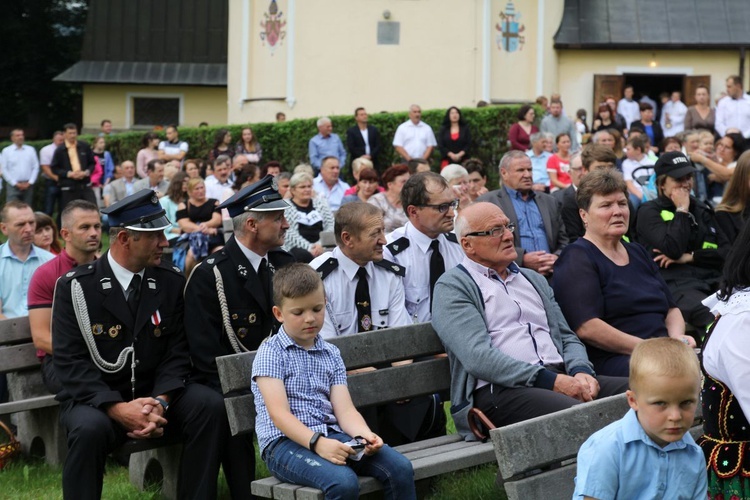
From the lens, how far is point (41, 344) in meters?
6.97

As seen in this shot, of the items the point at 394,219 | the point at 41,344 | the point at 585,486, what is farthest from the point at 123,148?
the point at 585,486

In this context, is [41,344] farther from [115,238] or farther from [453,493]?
[453,493]

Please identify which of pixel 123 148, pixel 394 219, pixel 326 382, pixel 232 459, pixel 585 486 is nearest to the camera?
pixel 585 486

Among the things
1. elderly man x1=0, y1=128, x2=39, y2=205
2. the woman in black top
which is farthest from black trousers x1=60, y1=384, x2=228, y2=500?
elderly man x1=0, y1=128, x2=39, y2=205

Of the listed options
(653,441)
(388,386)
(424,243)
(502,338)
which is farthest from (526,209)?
(653,441)

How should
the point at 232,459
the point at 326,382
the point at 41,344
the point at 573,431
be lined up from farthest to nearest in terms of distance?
the point at 41,344, the point at 232,459, the point at 326,382, the point at 573,431

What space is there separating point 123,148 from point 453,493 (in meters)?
23.0

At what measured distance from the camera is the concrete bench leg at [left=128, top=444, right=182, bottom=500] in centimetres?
654

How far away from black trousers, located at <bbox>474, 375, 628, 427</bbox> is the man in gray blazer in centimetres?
332

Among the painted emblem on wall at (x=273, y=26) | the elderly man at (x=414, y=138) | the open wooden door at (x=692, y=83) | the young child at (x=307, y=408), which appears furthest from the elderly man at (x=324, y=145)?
the young child at (x=307, y=408)

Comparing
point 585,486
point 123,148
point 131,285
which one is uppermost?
point 123,148

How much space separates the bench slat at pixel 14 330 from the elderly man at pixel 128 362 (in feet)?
3.38

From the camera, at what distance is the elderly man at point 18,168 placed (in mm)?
24016

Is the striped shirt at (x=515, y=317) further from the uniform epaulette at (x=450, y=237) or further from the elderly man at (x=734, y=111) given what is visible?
the elderly man at (x=734, y=111)
